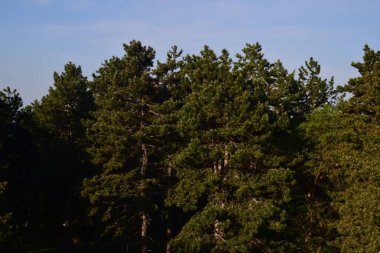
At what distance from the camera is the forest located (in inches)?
1193

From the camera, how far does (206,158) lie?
104 feet

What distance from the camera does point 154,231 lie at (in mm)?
50781

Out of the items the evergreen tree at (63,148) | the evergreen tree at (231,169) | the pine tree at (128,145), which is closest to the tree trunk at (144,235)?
the pine tree at (128,145)

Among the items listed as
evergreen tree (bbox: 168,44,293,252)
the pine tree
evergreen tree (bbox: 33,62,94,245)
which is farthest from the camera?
evergreen tree (bbox: 33,62,94,245)

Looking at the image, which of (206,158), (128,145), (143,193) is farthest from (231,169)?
(128,145)

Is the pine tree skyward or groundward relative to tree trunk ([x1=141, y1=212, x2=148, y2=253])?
skyward

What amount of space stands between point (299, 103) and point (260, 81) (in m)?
17.5

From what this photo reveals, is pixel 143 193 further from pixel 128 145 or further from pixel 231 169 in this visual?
pixel 231 169

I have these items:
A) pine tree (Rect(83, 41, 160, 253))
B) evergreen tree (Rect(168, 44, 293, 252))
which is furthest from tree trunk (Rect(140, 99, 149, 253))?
evergreen tree (Rect(168, 44, 293, 252))

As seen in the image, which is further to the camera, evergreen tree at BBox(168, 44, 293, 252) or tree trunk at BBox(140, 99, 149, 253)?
tree trunk at BBox(140, 99, 149, 253)

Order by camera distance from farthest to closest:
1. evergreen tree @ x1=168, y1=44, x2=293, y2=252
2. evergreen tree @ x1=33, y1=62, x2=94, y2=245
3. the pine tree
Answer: evergreen tree @ x1=33, y1=62, x2=94, y2=245, the pine tree, evergreen tree @ x1=168, y1=44, x2=293, y2=252

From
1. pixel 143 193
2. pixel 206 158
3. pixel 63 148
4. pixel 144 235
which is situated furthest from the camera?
pixel 63 148

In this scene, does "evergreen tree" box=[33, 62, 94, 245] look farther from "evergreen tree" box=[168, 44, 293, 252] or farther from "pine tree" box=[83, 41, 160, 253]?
"evergreen tree" box=[168, 44, 293, 252]

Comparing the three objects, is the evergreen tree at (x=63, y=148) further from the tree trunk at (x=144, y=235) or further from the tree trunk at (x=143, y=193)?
the tree trunk at (x=144, y=235)
